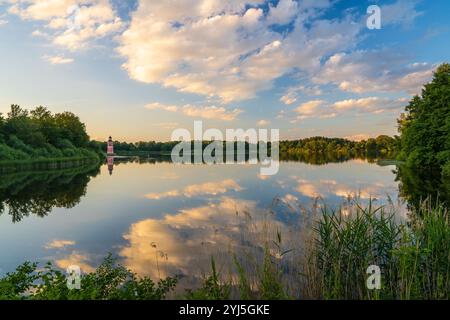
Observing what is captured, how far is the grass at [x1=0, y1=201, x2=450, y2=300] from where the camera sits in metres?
5.52

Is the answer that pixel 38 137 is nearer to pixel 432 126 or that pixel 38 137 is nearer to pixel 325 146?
pixel 432 126

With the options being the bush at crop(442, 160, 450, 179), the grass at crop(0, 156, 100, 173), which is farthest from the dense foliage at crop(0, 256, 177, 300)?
the grass at crop(0, 156, 100, 173)

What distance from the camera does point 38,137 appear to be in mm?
60250

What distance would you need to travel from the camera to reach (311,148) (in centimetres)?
15000

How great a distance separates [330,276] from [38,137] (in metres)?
65.8

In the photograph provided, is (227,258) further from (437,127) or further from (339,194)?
(437,127)

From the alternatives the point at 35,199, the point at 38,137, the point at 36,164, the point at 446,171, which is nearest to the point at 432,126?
the point at 446,171

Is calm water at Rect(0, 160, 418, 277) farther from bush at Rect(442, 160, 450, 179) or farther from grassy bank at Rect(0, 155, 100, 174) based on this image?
grassy bank at Rect(0, 155, 100, 174)

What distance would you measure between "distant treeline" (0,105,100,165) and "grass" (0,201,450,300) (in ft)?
157

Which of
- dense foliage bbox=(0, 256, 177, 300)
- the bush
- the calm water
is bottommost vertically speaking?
the calm water

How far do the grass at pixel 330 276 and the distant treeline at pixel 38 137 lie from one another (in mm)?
47784
